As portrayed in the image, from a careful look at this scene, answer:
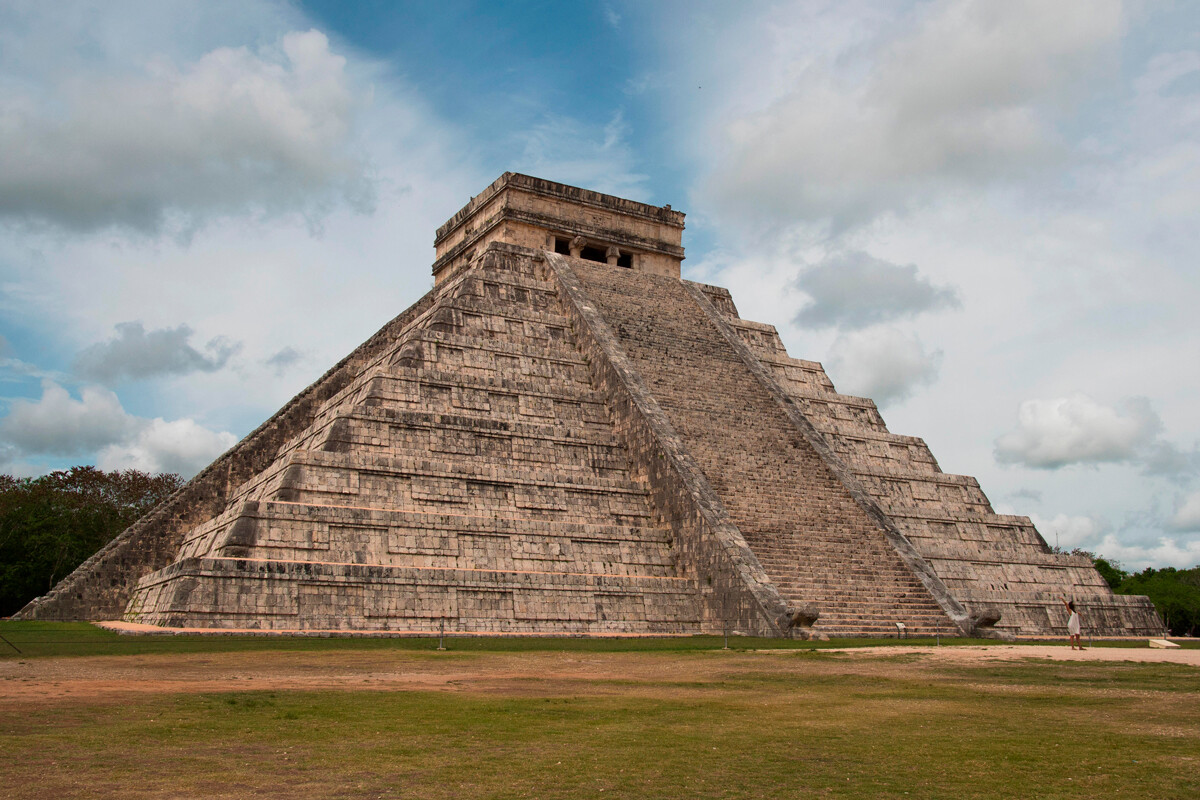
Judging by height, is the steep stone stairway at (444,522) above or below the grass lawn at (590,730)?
above

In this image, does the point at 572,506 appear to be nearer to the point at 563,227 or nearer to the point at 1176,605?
the point at 563,227

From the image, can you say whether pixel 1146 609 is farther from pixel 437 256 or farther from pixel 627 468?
pixel 437 256

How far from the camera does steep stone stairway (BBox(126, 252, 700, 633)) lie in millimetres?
14859

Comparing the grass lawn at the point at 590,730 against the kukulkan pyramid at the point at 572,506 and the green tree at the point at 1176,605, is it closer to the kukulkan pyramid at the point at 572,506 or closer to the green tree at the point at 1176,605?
the kukulkan pyramid at the point at 572,506

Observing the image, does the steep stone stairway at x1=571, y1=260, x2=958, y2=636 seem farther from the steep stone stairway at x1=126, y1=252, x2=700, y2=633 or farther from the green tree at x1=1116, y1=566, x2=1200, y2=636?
the green tree at x1=1116, y1=566, x2=1200, y2=636

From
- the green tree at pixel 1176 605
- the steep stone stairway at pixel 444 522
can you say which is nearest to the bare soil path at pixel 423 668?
the steep stone stairway at pixel 444 522

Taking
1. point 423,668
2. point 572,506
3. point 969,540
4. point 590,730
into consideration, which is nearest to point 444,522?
point 572,506

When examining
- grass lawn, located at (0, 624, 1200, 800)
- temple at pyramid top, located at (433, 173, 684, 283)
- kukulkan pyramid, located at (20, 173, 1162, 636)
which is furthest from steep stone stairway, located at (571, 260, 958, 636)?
grass lawn, located at (0, 624, 1200, 800)

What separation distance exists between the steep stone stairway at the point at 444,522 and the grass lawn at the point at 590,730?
3.58 meters

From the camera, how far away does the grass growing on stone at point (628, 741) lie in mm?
5305

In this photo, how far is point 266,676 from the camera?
9.69 meters

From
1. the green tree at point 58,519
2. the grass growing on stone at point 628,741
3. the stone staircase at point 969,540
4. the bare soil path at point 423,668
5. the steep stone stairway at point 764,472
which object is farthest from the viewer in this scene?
the green tree at point 58,519

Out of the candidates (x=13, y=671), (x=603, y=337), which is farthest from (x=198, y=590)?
(x=603, y=337)

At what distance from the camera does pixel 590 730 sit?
700 centimetres
